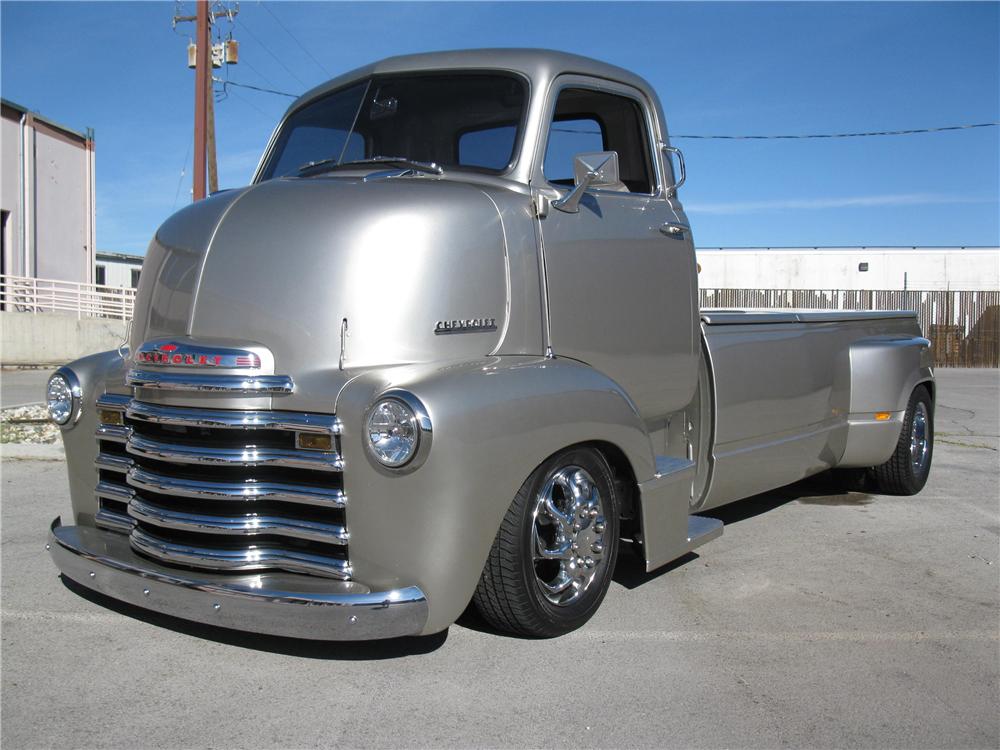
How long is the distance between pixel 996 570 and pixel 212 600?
154 inches

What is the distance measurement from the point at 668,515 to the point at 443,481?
4.72ft

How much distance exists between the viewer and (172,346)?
3.40m

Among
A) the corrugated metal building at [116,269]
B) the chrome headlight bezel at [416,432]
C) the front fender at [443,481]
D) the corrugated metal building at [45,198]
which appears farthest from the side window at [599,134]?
the corrugated metal building at [116,269]

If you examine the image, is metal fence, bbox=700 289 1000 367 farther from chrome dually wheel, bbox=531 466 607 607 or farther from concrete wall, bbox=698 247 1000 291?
chrome dually wheel, bbox=531 466 607 607

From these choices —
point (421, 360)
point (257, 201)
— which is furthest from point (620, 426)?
point (257, 201)

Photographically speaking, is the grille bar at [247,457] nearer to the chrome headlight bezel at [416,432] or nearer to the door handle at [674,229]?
the chrome headlight bezel at [416,432]

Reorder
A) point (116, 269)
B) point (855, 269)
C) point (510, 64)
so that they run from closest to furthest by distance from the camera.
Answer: point (510, 64) < point (855, 269) < point (116, 269)

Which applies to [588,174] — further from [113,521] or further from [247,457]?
[113,521]

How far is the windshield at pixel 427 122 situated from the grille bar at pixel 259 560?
1823mm

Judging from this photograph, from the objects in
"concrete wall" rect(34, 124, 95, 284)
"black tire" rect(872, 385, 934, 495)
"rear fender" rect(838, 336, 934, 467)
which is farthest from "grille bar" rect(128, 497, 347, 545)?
"concrete wall" rect(34, 124, 95, 284)

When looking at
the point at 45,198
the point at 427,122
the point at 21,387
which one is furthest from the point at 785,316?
the point at 45,198

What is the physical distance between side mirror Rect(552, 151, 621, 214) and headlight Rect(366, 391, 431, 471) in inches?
53.6

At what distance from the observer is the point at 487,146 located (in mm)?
4160

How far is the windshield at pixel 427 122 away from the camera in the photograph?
417 centimetres
